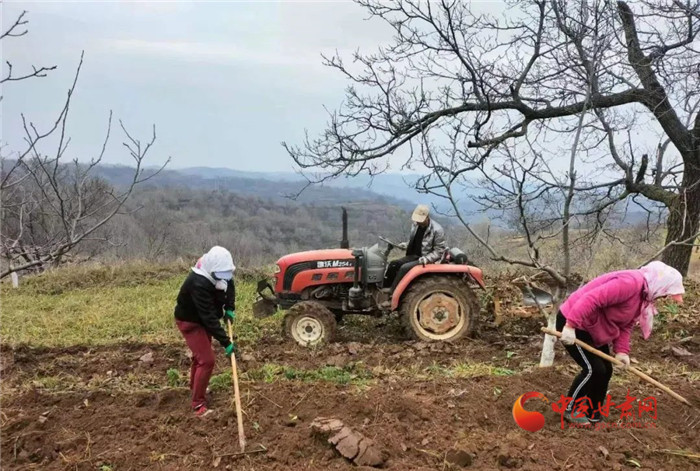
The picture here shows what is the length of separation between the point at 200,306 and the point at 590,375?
10.6 feet

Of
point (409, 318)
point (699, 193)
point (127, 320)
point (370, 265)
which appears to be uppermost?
point (699, 193)

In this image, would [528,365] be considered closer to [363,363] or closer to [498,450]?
[363,363]

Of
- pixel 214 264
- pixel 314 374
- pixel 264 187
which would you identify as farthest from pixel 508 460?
pixel 264 187

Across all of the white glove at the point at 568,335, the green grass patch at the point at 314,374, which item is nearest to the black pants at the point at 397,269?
the green grass patch at the point at 314,374

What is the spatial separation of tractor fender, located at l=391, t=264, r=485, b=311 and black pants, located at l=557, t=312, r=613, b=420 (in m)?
2.32

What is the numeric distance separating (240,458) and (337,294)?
327 centimetres

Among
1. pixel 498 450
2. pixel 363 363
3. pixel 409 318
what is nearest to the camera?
pixel 498 450

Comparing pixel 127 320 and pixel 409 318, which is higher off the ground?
pixel 409 318

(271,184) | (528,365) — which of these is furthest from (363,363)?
(271,184)

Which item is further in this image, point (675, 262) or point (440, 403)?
point (675, 262)

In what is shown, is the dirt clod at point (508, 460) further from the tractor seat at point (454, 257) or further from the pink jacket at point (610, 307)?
the tractor seat at point (454, 257)

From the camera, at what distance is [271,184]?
2921 inches

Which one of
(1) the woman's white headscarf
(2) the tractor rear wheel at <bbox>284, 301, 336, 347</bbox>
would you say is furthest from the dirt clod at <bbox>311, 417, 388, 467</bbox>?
(2) the tractor rear wheel at <bbox>284, 301, 336, 347</bbox>

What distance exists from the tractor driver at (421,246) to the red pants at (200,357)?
2.70m
